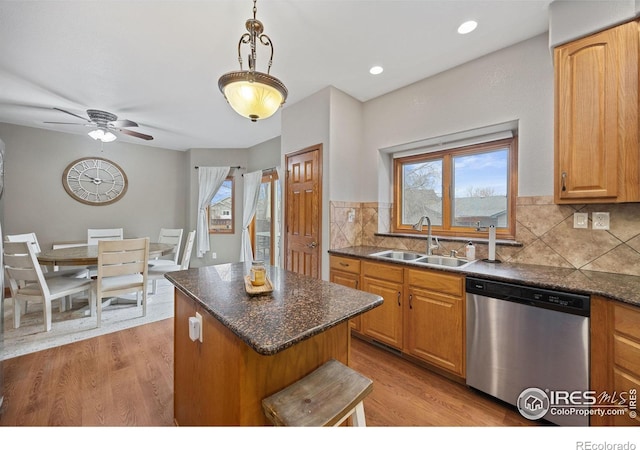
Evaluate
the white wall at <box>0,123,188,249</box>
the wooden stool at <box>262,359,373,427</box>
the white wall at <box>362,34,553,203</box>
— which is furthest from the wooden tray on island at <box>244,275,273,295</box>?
the white wall at <box>0,123,188,249</box>

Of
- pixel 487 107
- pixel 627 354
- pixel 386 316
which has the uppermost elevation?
pixel 487 107

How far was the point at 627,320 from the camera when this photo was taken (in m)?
1.26

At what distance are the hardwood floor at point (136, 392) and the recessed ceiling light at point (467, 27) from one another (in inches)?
106

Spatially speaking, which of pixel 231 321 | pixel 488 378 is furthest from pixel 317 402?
pixel 488 378

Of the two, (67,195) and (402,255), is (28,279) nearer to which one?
(67,195)

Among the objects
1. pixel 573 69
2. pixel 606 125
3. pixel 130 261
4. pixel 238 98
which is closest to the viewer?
pixel 238 98

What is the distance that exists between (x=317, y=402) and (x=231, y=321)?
416mm

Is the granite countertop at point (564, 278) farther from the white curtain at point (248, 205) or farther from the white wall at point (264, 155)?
the white curtain at point (248, 205)

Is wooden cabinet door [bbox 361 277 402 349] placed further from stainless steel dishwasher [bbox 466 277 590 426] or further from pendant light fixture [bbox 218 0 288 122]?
pendant light fixture [bbox 218 0 288 122]

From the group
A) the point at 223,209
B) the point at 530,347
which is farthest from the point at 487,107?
the point at 223,209

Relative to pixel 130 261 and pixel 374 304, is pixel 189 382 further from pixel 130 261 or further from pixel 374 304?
pixel 130 261

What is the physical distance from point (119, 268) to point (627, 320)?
4.11 m

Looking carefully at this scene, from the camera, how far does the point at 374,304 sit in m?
1.13

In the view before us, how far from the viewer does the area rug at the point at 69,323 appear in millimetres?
2430
